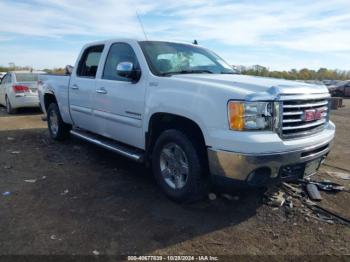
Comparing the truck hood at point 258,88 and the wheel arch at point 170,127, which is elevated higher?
the truck hood at point 258,88

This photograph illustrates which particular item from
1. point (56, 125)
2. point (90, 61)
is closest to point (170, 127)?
point (90, 61)

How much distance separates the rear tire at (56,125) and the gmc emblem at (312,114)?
16.7ft

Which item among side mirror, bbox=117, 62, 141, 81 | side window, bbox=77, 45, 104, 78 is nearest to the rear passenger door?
side window, bbox=77, 45, 104, 78

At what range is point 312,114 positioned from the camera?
151 inches

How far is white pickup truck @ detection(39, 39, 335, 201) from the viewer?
11.1ft

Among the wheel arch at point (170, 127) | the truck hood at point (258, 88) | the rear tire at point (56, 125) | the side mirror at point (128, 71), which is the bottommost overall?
the rear tire at point (56, 125)

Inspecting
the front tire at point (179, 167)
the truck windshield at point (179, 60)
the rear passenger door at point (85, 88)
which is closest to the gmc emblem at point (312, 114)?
the front tire at point (179, 167)

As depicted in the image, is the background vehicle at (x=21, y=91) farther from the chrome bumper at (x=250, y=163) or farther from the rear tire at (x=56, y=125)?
the chrome bumper at (x=250, y=163)

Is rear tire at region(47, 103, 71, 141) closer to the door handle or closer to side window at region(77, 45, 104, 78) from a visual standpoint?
side window at region(77, 45, 104, 78)

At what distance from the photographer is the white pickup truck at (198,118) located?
134 inches

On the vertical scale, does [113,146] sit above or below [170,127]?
Answer: below

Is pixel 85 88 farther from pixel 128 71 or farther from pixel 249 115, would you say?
pixel 249 115

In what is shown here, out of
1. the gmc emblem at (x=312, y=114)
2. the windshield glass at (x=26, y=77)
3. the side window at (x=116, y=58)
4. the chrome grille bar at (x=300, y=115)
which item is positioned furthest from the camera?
the windshield glass at (x=26, y=77)

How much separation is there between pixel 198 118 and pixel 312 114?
1.28m
